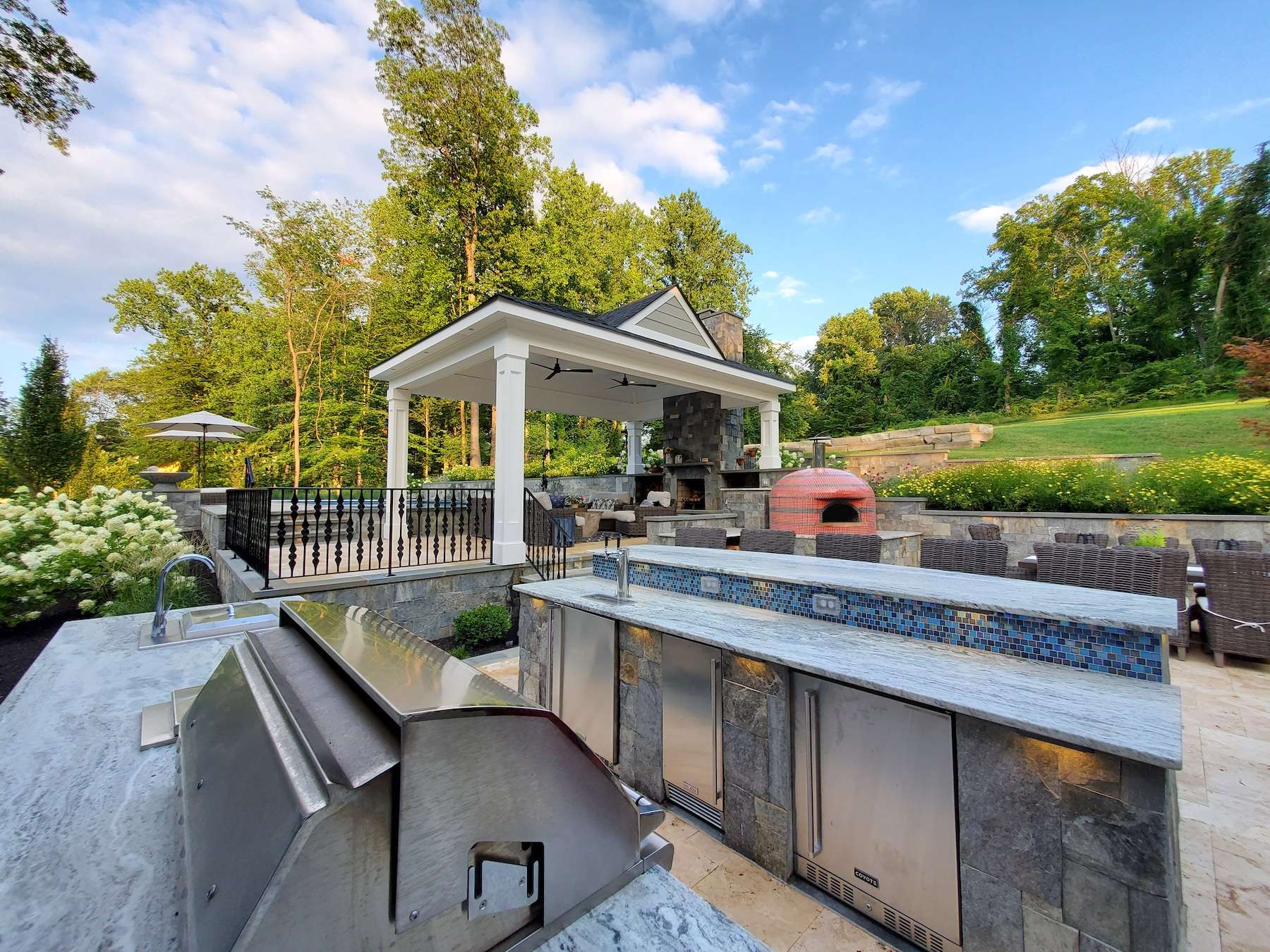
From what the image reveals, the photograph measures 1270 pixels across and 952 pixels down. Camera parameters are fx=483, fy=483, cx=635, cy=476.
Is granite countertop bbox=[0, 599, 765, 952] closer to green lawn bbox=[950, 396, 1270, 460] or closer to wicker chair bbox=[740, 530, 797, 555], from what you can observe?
wicker chair bbox=[740, 530, 797, 555]

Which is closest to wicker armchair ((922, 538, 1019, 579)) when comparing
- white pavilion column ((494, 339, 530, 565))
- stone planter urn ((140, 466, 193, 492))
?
white pavilion column ((494, 339, 530, 565))

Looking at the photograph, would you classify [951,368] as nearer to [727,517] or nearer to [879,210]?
[879,210]

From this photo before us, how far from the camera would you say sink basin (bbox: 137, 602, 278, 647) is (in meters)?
1.82

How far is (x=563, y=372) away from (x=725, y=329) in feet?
17.3

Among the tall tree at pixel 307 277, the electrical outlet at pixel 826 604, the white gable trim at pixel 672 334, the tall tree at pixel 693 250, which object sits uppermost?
the tall tree at pixel 693 250

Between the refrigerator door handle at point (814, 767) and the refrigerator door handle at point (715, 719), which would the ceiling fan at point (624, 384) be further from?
the refrigerator door handle at point (814, 767)

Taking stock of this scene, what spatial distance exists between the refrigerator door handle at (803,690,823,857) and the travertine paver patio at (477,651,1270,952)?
25 centimetres

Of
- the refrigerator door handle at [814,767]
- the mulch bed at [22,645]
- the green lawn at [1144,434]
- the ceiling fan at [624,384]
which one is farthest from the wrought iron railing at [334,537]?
the green lawn at [1144,434]

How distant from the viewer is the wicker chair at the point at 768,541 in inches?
228

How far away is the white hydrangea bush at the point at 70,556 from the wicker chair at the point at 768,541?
19.6 feet

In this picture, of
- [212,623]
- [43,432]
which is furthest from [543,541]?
[43,432]

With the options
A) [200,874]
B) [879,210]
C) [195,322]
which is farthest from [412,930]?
[195,322]

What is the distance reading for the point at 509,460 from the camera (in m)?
6.04

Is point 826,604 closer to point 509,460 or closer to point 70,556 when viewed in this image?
point 509,460
